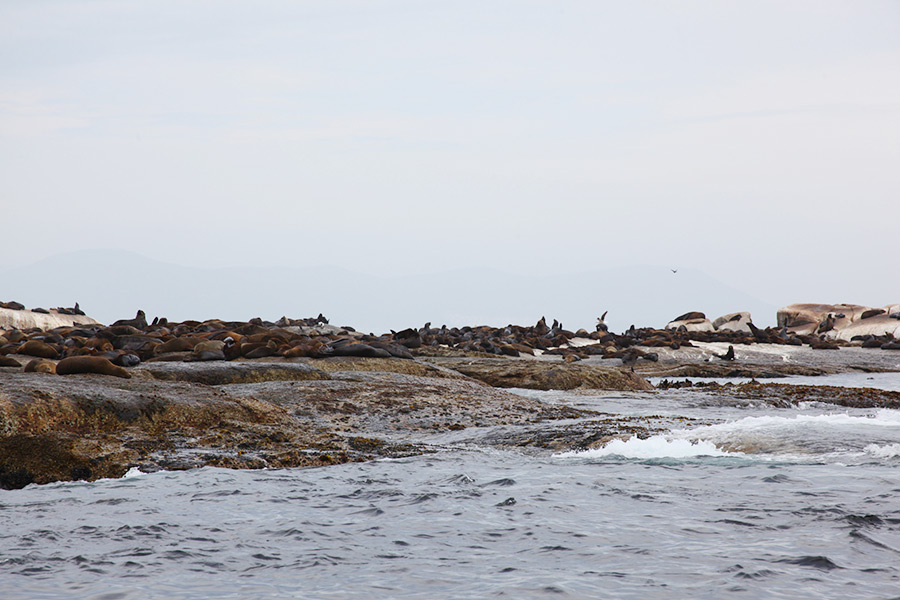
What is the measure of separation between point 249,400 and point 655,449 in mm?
5615

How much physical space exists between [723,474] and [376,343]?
11481 millimetres

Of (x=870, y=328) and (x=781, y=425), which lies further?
(x=870, y=328)

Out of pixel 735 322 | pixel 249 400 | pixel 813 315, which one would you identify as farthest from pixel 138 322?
pixel 813 315

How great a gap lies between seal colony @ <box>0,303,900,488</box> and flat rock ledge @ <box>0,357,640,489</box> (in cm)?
2

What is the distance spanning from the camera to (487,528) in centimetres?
600

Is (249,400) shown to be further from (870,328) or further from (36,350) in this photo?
(870,328)

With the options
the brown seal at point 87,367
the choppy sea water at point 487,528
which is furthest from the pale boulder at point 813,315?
the brown seal at point 87,367

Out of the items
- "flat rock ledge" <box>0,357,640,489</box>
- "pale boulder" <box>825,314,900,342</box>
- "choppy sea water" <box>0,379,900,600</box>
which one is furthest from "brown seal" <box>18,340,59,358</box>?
"pale boulder" <box>825,314,900,342</box>

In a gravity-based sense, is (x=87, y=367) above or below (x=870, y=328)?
below

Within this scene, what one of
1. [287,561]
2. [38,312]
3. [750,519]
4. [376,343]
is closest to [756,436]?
[750,519]

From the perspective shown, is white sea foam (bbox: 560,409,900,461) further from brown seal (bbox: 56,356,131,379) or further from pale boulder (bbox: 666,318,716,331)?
pale boulder (bbox: 666,318,716,331)

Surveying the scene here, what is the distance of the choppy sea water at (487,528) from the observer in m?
4.71

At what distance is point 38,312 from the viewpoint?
30859mm

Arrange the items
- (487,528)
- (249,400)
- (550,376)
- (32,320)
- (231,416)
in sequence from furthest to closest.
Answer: (32,320) → (550,376) → (249,400) → (231,416) → (487,528)
